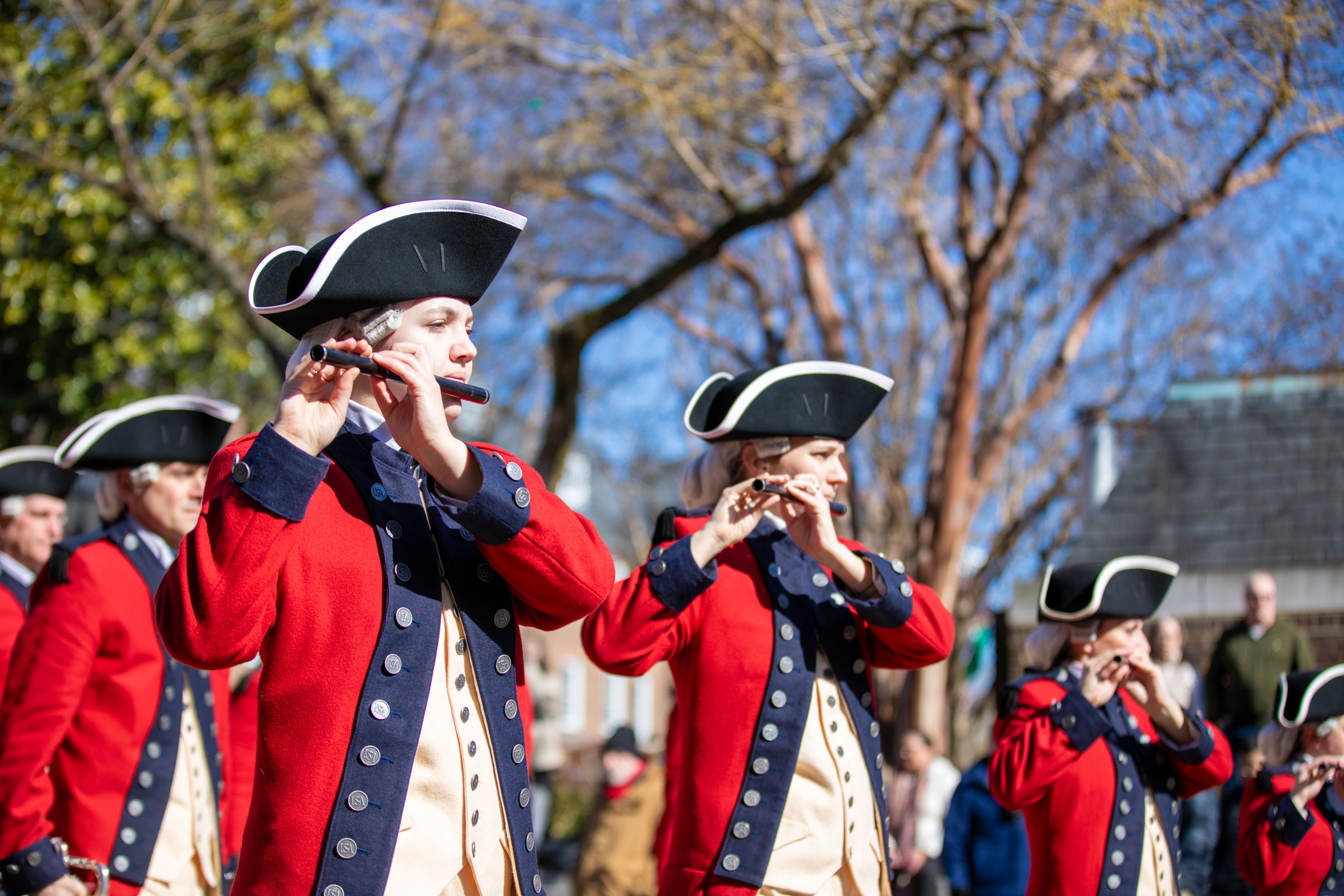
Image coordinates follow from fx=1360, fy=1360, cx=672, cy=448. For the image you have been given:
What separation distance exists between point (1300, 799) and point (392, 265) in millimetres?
3411

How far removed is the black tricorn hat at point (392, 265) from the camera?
2422mm

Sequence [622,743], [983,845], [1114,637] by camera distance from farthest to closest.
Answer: [622,743] → [983,845] → [1114,637]

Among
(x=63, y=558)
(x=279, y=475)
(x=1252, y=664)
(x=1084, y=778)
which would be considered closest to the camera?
(x=279, y=475)

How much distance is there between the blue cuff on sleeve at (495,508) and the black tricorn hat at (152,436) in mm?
1978

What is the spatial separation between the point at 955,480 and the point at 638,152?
14.2 feet

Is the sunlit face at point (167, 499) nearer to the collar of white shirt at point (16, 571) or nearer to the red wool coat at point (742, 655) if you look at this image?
the collar of white shirt at point (16, 571)

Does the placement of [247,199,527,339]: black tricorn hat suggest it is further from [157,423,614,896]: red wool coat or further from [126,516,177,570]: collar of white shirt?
[126,516,177,570]: collar of white shirt

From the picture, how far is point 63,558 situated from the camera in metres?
3.89

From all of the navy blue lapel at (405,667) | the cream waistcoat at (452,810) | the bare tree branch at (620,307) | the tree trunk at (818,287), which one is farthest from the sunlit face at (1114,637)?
the tree trunk at (818,287)

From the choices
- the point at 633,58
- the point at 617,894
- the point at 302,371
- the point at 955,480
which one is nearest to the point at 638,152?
the point at 633,58

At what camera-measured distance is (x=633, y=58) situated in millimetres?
10672

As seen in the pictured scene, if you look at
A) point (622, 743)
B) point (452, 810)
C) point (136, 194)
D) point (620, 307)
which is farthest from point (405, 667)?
point (136, 194)

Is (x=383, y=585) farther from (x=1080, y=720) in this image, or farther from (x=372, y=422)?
(x=1080, y=720)

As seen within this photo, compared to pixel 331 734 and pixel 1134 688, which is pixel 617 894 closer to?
pixel 1134 688
